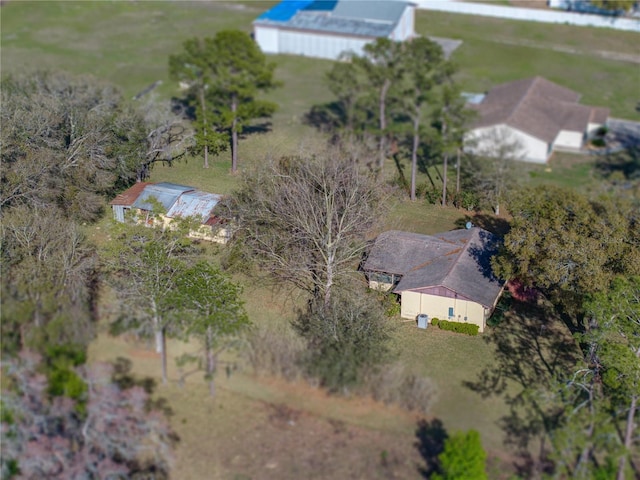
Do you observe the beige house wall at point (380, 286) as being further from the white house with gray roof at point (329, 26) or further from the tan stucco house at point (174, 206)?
the white house with gray roof at point (329, 26)

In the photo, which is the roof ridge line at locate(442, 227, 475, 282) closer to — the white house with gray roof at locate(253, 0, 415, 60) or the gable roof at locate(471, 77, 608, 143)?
the gable roof at locate(471, 77, 608, 143)

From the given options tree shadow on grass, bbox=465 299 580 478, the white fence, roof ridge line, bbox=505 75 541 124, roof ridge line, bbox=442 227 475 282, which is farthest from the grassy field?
roof ridge line, bbox=505 75 541 124

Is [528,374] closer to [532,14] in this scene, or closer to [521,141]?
[521,141]

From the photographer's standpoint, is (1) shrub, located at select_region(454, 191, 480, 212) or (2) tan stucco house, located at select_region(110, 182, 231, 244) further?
(1) shrub, located at select_region(454, 191, 480, 212)

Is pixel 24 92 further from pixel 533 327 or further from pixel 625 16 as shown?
pixel 625 16

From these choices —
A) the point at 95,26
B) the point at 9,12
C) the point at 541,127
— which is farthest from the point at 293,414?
the point at 9,12
